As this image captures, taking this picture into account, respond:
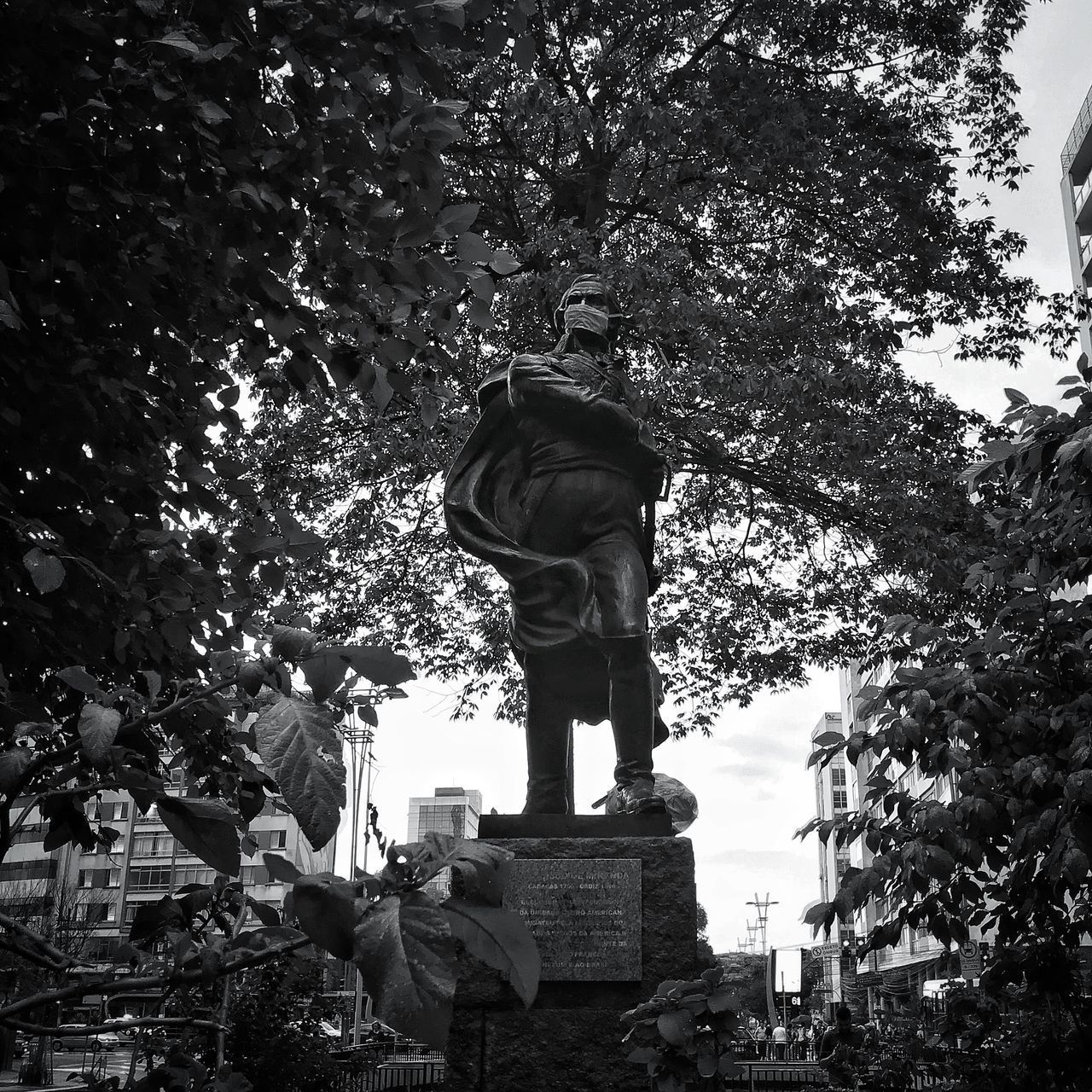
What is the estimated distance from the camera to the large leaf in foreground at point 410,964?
2.96ft

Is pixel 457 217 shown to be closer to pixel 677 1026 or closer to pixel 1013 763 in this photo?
pixel 677 1026

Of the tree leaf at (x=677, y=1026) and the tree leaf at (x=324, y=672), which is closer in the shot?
the tree leaf at (x=324, y=672)

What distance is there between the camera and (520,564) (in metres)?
4.99

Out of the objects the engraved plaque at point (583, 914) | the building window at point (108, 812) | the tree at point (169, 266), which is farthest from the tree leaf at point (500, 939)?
the engraved plaque at point (583, 914)

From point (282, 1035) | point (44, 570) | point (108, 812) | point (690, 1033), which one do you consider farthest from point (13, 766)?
point (108, 812)

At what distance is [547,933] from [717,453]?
303 inches

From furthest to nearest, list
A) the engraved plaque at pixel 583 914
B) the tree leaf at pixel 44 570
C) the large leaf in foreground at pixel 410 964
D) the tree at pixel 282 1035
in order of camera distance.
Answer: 1. the tree at pixel 282 1035
2. the engraved plaque at pixel 583 914
3. the tree leaf at pixel 44 570
4. the large leaf in foreground at pixel 410 964

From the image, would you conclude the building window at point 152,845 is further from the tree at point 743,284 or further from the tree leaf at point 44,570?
the tree leaf at point 44,570

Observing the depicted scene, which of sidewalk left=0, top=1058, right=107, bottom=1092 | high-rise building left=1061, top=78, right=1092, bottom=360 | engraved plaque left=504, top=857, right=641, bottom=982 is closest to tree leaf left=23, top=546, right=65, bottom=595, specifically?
engraved plaque left=504, top=857, right=641, bottom=982

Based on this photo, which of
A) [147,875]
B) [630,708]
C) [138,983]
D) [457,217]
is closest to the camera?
[138,983]

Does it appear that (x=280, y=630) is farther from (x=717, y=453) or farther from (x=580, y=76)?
(x=580, y=76)

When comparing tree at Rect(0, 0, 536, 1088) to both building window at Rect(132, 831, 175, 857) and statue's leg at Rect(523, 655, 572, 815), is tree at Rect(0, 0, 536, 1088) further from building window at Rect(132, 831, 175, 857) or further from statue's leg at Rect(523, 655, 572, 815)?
building window at Rect(132, 831, 175, 857)

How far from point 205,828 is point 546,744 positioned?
383 cm

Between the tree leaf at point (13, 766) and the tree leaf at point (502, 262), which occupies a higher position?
the tree leaf at point (502, 262)
